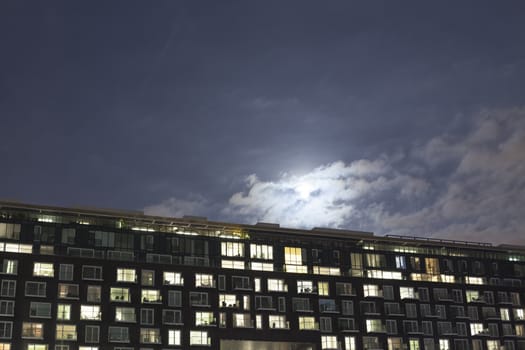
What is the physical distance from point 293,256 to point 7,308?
5650 centimetres

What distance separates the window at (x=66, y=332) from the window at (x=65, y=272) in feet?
28.4

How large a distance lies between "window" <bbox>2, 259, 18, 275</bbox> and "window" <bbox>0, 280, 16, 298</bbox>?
1.61 m

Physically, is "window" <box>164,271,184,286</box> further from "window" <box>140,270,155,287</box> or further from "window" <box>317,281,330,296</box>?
"window" <box>317,281,330,296</box>

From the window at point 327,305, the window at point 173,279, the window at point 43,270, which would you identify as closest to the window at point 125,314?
the window at point 173,279

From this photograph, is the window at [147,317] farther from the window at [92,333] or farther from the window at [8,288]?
the window at [8,288]

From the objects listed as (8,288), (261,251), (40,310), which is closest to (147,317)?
(40,310)

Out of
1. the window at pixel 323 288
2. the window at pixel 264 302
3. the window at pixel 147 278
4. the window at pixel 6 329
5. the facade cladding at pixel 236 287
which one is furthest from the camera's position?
the window at pixel 323 288

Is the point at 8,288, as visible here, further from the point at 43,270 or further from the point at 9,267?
the point at 43,270

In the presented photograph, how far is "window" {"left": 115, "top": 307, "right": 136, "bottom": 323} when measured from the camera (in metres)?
140

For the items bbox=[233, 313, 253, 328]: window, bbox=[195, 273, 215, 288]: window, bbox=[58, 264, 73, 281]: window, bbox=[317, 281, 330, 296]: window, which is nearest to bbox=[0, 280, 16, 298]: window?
bbox=[58, 264, 73, 281]: window

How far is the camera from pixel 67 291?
139m

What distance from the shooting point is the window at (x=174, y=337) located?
142250 millimetres

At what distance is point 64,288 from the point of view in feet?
456

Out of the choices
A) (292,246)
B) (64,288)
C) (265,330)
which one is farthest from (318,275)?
(64,288)
